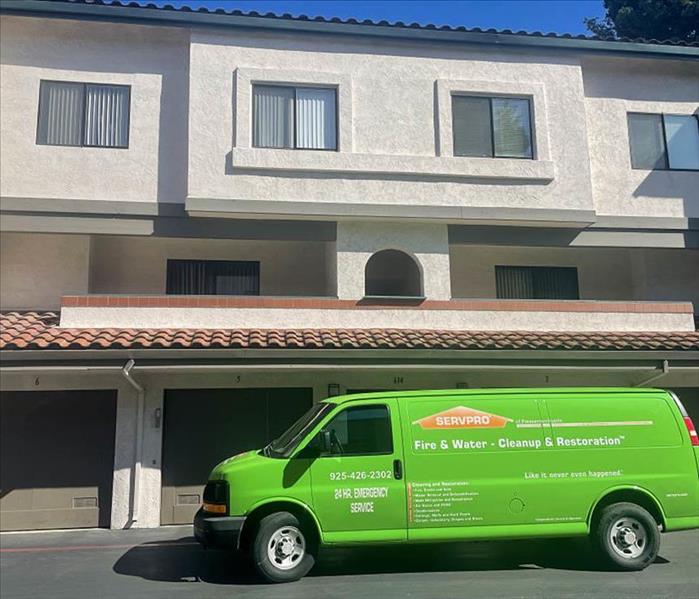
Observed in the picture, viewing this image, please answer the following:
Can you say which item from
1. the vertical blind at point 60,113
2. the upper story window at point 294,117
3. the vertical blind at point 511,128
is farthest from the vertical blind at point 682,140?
the vertical blind at point 60,113

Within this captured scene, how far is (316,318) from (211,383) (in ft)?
7.23

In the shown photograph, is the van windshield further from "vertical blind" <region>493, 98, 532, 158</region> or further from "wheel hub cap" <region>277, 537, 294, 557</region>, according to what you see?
"vertical blind" <region>493, 98, 532, 158</region>

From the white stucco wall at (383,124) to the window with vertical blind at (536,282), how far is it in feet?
6.85

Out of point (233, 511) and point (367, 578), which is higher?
point (233, 511)

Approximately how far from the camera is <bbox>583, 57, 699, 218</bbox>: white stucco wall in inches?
521

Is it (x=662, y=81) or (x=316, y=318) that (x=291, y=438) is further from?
(x=662, y=81)

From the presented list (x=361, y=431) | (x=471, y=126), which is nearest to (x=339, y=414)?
(x=361, y=431)

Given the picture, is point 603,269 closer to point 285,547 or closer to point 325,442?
point 325,442

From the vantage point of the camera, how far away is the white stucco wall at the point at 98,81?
457 inches

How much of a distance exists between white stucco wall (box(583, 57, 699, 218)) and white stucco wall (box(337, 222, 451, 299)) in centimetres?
364

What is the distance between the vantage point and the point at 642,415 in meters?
7.77

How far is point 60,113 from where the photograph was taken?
11.9m

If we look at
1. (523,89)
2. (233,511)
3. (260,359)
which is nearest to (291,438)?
(233,511)

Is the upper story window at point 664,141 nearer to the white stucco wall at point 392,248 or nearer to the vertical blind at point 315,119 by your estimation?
the white stucco wall at point 392,248
